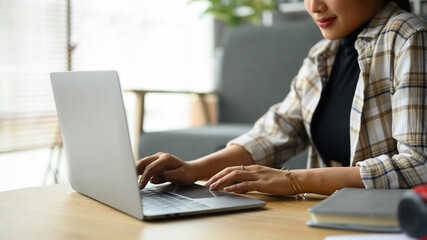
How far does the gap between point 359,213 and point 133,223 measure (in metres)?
0.29

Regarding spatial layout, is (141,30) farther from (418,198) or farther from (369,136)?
(418,198)

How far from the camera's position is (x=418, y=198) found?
46cm

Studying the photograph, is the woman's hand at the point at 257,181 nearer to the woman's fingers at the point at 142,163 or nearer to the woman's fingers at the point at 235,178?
the woman's fingers at the point at 235,178

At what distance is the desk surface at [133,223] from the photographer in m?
0.61

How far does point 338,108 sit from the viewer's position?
1.23m

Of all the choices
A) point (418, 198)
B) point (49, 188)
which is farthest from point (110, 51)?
point (418, 198)

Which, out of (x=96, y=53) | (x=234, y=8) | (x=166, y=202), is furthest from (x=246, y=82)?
(x=166, y=202)

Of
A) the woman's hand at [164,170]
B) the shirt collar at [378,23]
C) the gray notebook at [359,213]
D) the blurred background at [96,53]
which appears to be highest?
the shirt collar at [378,23]

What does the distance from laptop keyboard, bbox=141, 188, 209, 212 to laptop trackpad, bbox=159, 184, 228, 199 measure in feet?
0.07

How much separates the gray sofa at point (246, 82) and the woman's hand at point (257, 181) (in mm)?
1234

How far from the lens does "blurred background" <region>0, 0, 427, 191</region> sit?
2.96 m

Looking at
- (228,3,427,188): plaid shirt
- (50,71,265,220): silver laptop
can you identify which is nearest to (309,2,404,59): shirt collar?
(228,3,427,188): plaid shirt

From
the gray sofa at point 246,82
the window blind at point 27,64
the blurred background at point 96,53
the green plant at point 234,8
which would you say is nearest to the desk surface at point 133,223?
the gray sofa at point 246,82

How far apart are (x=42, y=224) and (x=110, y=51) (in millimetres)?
3188
